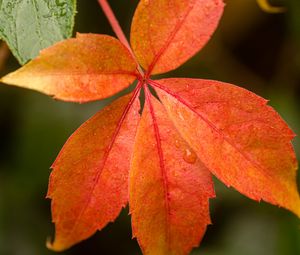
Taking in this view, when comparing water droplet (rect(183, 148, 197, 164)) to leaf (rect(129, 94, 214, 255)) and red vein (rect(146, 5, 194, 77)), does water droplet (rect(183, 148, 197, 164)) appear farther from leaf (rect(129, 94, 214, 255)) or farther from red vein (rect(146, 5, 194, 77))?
red vein (rect(146, 5, 194, 77))

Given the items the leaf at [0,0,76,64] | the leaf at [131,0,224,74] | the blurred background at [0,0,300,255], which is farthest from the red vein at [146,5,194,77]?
the blurred background at [0,0,300,255]

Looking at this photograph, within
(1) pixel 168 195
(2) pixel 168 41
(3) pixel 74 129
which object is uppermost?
(2) pixel 168 41

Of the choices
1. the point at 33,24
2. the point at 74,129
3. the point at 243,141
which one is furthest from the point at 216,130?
the point at 74,129

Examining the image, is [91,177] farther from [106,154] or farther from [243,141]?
[243,141]

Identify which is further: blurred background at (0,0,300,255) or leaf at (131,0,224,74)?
blurred background at (0,0,300,255)

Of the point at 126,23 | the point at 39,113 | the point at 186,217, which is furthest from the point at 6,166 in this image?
the point at 186,217

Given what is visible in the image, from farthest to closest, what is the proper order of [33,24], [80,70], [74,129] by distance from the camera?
[74,129] → [33,24] → [80,70]
